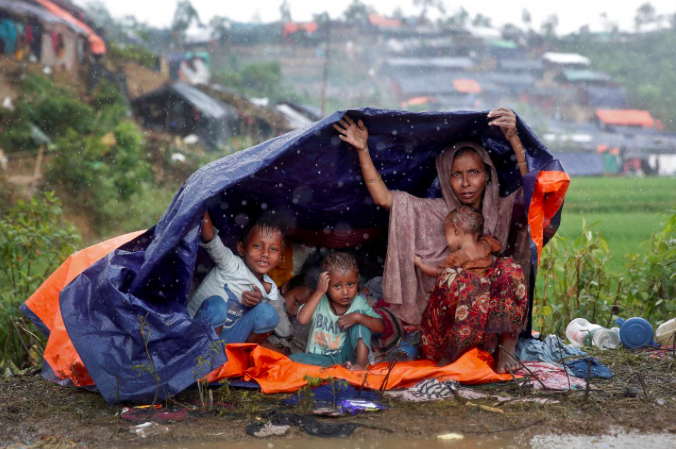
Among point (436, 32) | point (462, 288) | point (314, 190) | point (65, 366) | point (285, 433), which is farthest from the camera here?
point (436, 32)

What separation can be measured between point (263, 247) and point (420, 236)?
916 mm

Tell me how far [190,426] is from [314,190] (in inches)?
64.8

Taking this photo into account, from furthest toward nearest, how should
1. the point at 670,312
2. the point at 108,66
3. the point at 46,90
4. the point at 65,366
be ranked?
the point at 108,66 < the point at 46,90 < the point at 670,312 < the point at 65,366

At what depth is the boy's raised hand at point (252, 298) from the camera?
379 centimetres

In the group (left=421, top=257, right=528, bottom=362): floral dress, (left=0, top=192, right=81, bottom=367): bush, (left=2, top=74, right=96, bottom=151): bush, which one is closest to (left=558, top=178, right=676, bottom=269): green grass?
(left=2, top=74, right=96, bottom=151): bush

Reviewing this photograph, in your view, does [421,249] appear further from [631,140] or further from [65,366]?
[631,140]

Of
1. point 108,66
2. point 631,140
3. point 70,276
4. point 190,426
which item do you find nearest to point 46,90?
point 108,66

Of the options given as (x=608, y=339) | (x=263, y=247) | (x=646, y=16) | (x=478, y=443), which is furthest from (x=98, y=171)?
(x=646, y=16)

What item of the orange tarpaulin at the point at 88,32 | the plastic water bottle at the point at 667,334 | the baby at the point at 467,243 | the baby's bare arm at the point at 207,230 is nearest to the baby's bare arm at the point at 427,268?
the baby at the point at 467,243

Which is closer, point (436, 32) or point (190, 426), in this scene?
point (190, 426)

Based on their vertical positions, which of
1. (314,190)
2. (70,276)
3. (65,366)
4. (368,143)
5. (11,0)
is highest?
(11,0)

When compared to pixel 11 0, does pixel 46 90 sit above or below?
below

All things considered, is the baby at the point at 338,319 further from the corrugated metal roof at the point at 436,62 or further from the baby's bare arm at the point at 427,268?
the corrugated metal roof at the point at 436,62

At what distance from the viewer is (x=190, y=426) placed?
3000 mm
